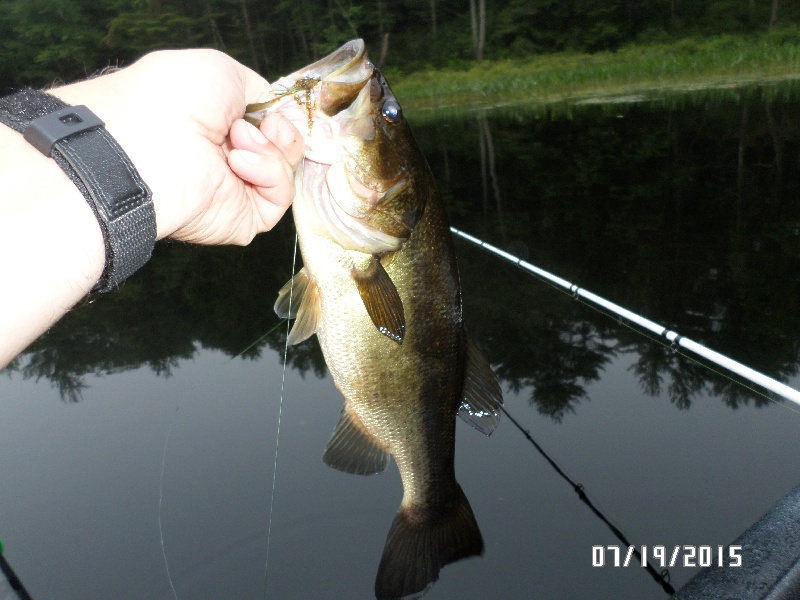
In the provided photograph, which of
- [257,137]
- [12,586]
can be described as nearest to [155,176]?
[257,137]

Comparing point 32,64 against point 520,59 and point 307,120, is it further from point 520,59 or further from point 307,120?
Answer: point 307,120

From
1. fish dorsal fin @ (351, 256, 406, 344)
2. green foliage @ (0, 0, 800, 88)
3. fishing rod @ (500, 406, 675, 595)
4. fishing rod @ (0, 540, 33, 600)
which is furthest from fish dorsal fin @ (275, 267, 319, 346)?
green foliage @ (0, 0, 800, 88)

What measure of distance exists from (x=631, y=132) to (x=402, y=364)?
9.61m

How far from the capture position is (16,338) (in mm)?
1165

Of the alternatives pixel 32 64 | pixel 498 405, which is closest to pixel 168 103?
pixel 498 405

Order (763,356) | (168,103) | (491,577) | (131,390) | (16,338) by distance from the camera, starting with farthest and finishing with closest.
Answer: (131,390) → (763,356) → (491,577) → (168,103) → (16,338)

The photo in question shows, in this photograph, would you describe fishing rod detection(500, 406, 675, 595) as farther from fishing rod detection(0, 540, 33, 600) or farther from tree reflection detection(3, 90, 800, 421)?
fishing rod detection(0, 540, 33, 600)

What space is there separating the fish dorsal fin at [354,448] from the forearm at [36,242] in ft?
2.99

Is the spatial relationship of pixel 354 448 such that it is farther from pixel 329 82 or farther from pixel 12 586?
pixel 12 586

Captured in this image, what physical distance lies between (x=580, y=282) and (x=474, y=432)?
6.64 feet

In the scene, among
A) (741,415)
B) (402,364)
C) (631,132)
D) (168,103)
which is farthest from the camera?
(631,132)

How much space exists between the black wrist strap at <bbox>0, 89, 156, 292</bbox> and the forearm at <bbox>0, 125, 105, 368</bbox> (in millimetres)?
25

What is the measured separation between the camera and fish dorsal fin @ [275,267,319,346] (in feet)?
5.56

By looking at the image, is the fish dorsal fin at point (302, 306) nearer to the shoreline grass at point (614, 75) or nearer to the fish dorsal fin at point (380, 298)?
the fish dorsal fin at point (380, 298)
